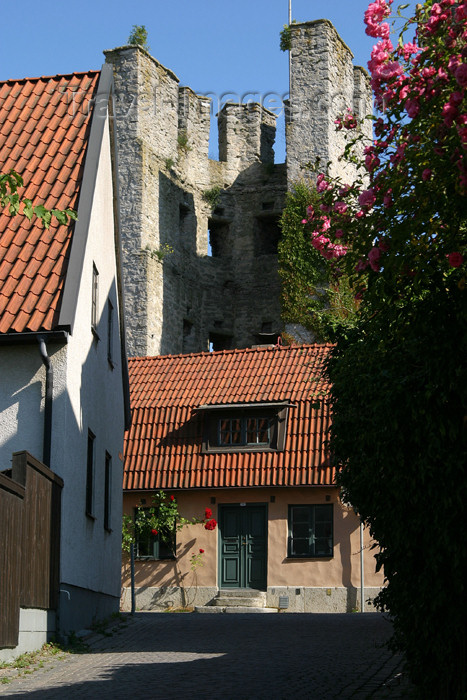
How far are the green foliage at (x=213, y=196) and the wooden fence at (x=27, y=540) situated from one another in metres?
32.2

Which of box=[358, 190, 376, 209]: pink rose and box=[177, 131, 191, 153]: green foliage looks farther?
box=[177, 131, 191, 153]: green foliage

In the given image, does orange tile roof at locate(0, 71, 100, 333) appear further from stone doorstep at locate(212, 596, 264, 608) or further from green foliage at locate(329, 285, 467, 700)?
stone doorstep at locate(212, 596, 264, 608)

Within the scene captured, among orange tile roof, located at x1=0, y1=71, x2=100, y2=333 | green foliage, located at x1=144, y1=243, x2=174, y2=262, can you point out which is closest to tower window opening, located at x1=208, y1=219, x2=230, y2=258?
green foliage, located at x1=144, y1=243, x2=174, y2=262

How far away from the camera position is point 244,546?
25.6 metres

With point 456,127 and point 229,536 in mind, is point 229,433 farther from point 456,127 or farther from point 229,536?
point 456,127

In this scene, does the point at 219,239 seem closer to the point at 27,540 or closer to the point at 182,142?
the point at 182,142

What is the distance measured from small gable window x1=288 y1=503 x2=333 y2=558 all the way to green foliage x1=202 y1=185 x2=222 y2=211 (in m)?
21.9

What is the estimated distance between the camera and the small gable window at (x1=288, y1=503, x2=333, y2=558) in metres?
24.5

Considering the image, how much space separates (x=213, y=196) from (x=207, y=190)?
34cm

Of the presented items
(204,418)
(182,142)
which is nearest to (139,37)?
(182,142)

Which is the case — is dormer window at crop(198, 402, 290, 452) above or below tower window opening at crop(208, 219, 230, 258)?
below

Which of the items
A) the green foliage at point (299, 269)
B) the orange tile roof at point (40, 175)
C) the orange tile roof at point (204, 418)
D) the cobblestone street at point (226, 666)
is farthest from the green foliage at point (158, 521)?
the green foliage at point (299, 269)

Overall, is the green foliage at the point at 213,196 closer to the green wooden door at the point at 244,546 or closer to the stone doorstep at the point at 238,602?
the green wooden door at the point at 244,546

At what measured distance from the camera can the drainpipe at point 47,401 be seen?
12867mm
